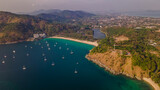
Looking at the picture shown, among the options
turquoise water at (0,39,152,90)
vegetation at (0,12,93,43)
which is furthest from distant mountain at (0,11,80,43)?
turquoise water at (0,39,152,90)

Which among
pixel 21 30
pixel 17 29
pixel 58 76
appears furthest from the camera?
pixel 21 30

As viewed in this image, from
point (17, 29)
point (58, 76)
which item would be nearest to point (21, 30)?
point (17, 29)

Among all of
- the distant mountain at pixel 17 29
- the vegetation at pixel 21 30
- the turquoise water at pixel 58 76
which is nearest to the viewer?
the turquoise water at pixel 58 76

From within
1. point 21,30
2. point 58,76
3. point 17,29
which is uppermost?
point 17,29

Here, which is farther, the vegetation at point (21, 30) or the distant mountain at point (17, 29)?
the vegetation at point (21, 30)

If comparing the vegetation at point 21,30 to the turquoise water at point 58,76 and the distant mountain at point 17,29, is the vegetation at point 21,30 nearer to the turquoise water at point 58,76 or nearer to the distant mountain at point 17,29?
the distant mountain at point 17,29

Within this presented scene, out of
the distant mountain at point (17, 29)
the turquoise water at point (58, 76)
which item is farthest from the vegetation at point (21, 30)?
the turquoise water at point (58, 76)

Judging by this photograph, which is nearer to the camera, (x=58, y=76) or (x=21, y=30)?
(x=58, y=76)

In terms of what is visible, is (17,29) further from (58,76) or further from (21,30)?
(58,76)

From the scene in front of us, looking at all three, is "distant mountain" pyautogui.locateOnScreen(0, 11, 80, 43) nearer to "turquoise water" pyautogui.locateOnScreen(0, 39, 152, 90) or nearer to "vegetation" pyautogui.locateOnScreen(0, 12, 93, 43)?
"vegetation" pyautogui.locateOnScreen(0, 12, 93, 43)

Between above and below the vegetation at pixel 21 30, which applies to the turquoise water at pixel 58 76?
below

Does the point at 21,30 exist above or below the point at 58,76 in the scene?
above

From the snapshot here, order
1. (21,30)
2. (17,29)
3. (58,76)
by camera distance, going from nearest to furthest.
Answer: (58,76) < (17,29) < (21,30)
